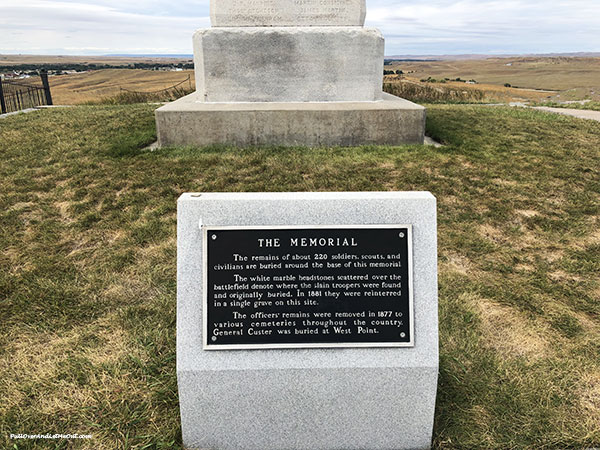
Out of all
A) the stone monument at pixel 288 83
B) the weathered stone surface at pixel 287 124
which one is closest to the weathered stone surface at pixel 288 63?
the stone monument at pixel 288 83

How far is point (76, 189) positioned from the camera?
17.7 ft

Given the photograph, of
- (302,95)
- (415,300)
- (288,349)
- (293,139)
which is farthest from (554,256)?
(302,95)

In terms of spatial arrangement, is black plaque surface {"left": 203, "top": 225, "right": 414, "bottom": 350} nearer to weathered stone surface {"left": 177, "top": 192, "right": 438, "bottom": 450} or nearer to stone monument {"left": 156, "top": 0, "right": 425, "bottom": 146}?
weathered stone surface {"left": 177, "top": 192, "right": 438, "bottom": 450}

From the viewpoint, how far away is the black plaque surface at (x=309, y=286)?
2096mm

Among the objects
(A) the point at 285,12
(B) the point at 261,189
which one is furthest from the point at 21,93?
(B) the point at 261,189

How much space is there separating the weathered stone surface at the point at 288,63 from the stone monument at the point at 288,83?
0.01 metres

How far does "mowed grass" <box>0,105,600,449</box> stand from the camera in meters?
2.37

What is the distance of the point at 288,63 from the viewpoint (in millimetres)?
6906

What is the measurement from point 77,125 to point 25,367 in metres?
7.27

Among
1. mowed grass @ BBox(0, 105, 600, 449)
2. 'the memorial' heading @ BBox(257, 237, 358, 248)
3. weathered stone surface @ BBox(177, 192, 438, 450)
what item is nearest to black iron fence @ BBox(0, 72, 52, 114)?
mowed grass @ BBox(0, 105, 600, 449)

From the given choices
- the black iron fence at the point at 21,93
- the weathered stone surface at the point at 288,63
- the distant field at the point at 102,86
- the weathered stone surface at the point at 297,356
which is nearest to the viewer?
the weathered stone surface at the point at 297,356

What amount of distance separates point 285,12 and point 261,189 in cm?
337

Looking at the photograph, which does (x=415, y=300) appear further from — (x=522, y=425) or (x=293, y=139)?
(x=293, y=139)

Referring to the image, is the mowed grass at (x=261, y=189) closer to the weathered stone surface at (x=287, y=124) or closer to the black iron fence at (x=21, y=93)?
the weathered stone surface at (x=287, y=124)
